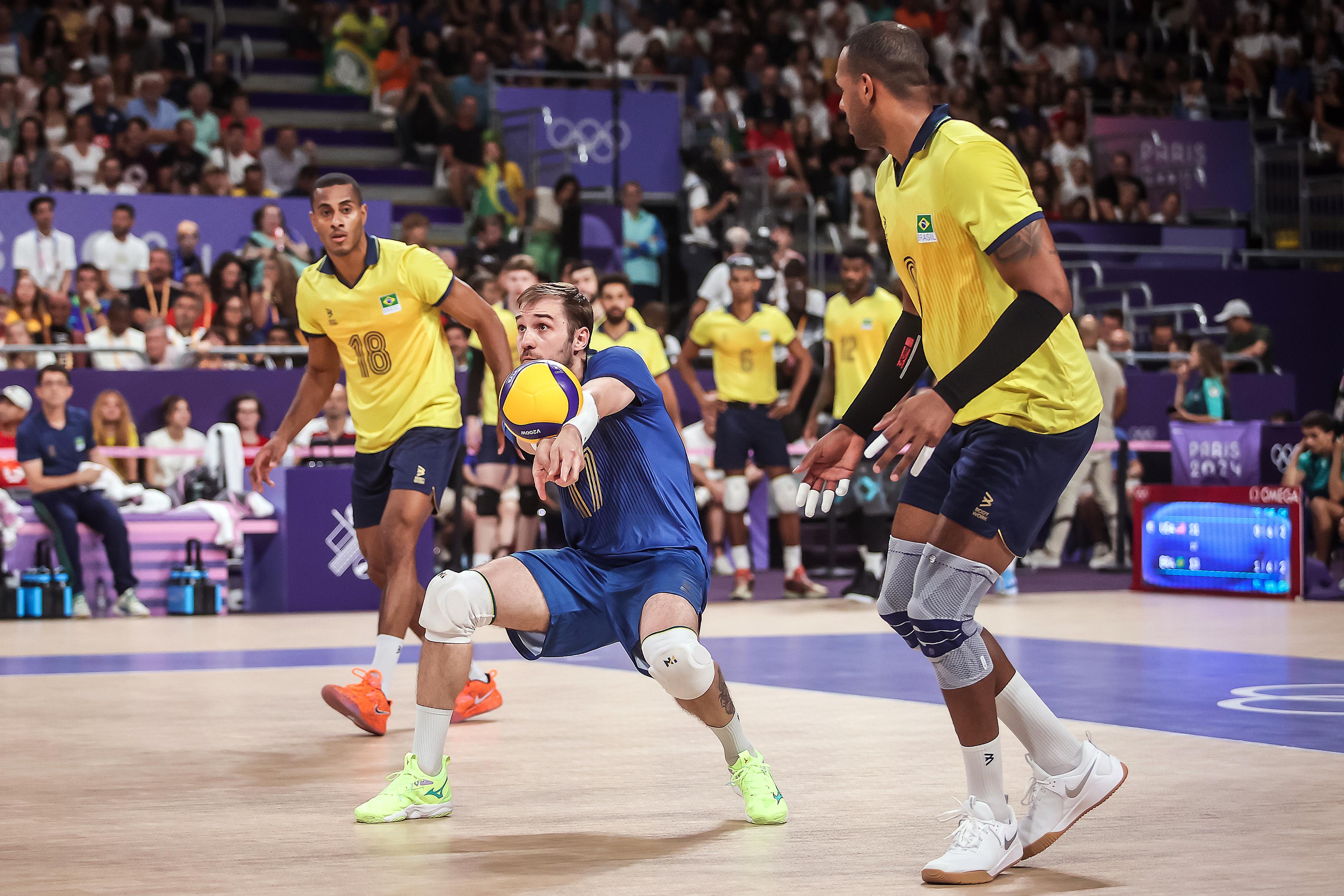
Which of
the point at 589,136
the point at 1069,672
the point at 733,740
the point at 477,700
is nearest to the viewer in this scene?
the point at 733,740

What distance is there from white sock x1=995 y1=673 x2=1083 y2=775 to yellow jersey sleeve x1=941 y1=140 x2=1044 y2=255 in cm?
113

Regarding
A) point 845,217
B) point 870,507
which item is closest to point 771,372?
point 870,507

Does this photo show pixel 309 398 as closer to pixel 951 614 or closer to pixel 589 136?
pixel 951 614

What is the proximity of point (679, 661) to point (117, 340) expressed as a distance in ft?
33.2

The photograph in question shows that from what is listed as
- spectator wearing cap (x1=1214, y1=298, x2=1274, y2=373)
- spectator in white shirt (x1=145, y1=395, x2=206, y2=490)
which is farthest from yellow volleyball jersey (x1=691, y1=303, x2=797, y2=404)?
spectator wearing cap (x1=1214, y1=298, x2=1274, y2=373)

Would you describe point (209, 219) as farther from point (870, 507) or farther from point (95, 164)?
point (870, 507)

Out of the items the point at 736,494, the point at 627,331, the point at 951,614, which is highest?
the point at 951,614

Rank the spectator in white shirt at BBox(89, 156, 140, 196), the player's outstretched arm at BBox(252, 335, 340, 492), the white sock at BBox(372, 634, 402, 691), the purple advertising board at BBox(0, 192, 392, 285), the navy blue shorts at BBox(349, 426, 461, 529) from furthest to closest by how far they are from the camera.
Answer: the spectator in white shirt at BBox(89, 156, 140, 196)
the purple advertising board at BBox(0, 192, 392, 285)
the player's outstretched arm at BBox(252, 335, 340, 492)
the navy blue shorts at BBox(349, 426, 461, 529)
the white sock at BBox(372, 634, 402, 691)

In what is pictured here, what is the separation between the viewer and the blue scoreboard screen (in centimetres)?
1232

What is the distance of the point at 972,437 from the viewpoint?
421 centimetres

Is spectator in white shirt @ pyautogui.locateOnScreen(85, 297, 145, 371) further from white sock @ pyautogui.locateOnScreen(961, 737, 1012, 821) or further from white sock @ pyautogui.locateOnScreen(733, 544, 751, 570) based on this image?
white sock @ pyautogui.locateOnScreen(961, 737, 1012, 821)

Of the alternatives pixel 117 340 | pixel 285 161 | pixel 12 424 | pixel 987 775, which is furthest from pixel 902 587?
pixel 285 161

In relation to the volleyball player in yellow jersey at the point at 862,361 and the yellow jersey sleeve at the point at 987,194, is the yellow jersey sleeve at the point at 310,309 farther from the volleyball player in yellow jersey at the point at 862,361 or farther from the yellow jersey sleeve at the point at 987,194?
the volleyball player in yellow jersey at the point at 862,361

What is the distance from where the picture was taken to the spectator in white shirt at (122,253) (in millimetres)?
14359
